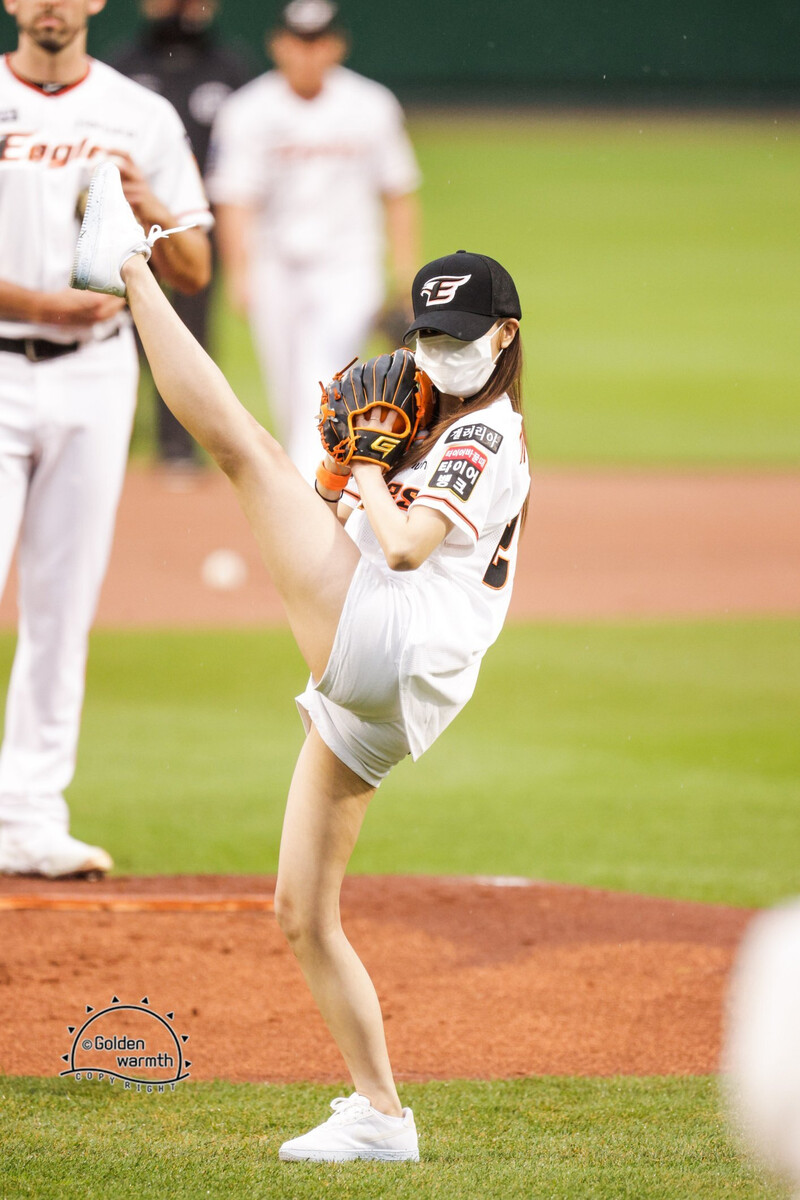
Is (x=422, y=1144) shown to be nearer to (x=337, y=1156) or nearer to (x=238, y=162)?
(x=337, y=1156)

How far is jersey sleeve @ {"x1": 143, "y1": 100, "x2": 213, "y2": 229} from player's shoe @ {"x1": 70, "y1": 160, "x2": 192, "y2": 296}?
59.5 inches

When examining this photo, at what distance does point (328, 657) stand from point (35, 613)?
218 centimetres

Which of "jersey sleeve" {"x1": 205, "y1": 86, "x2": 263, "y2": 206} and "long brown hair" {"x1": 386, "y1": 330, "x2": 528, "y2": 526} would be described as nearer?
"long brown hair" {"x1": 386, "y1": 330, "x2": 528, "y2": 526}

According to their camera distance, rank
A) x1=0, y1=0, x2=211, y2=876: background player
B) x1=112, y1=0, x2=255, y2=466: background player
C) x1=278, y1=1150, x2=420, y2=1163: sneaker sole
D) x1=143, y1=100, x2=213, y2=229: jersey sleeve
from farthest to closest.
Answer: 1. x1=112, y1=0, x2=255, y2=466: background player
2. x1=143, y1=100, x2=213, y2=229: jersey sleeve
3. x1=0, y1=0, x2=211, y2=876: background player
4. x1=278, y1=1150, x2=420, y2=1163: sneaker sole

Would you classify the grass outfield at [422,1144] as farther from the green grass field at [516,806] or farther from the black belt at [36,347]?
the black belt at [36,347]

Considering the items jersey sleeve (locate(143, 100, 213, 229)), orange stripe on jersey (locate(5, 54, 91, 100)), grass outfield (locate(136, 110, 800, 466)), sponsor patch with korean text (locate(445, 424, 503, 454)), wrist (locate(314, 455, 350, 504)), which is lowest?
grass outfield (locate(136, 110, 800, 466))

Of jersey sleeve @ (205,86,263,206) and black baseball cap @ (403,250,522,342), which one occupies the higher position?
black baseball cap @ (403,250,522,342)

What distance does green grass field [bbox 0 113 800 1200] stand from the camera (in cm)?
332

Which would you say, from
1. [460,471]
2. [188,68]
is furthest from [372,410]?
[188,68]

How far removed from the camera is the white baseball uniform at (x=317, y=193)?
399 inches

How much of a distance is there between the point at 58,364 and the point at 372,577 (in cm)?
200

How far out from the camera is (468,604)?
11.1 ft

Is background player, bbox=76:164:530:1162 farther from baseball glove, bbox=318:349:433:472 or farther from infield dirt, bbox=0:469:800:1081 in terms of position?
infield dirt, bbox=0:469:800:1081

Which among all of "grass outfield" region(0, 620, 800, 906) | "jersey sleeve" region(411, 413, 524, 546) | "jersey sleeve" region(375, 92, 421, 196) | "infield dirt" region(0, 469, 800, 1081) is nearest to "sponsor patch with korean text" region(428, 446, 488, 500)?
"jersey sleeve" region(411, 413, 524, 546)
